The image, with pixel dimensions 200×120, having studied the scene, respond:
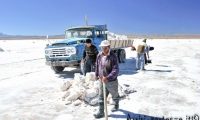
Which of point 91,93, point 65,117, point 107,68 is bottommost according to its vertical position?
point 65,117

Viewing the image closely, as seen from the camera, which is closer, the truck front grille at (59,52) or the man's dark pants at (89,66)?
the man's dark pants at (89,66)

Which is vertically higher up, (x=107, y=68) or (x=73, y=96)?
(x=107, y=68)

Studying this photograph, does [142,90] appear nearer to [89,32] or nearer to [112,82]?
[112,82]

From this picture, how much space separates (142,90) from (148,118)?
8.33 ft

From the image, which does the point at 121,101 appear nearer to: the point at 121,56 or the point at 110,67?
the point at 110,67

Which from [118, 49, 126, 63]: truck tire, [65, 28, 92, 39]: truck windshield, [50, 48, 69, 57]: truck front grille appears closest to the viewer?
[50, 48, 69, 57]: truck front grille

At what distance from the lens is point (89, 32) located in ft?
36.3

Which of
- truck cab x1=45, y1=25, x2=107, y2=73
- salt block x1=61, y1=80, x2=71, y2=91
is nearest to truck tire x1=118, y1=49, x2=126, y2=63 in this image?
truck cab x1=45, y1=25, x2=107, y2=73

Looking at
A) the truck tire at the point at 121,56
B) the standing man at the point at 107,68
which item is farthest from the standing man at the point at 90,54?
the truck tire at the point at 121,56

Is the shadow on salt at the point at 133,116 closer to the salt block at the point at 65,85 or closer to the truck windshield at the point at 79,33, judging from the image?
the salt block at the point at 65,85

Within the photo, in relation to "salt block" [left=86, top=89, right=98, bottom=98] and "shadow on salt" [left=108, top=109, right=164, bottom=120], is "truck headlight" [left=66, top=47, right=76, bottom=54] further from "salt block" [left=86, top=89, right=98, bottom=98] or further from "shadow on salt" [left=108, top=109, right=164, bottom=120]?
"shadow on salt" [left=108, top=109, right=164, bottom=120]

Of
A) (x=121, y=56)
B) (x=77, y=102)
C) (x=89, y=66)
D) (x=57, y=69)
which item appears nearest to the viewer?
(x=77, y=102)

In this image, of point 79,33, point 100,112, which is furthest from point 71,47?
point 100,112

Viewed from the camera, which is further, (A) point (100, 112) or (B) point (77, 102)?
(B) point (77, 102)
